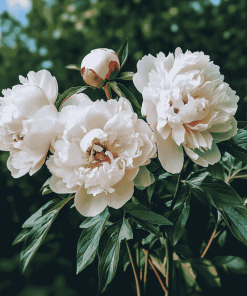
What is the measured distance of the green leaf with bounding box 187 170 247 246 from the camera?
0.60 meters

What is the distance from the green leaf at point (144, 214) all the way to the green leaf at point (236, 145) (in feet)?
0.67

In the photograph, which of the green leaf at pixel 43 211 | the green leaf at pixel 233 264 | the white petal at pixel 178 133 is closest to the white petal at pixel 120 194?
the white petal at pixel 178 133

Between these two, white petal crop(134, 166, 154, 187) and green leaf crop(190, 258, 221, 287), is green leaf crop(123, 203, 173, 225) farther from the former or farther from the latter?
green leaf crop(190, 258, 221, 287)

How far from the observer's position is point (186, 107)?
1.75 feet

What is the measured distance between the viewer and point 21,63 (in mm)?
1427

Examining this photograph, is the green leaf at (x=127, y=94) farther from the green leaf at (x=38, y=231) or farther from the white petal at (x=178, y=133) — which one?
the green leaf at (x=38, y=231)

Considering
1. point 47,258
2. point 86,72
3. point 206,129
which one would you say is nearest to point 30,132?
point 86,72

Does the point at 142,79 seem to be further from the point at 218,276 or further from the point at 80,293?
the point at 80,293

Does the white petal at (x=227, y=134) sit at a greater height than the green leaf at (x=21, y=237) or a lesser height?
greater

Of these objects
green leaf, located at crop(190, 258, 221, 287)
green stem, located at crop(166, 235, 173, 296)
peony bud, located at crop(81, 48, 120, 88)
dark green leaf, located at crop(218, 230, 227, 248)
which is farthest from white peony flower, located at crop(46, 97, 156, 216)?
dark green leaf, located at crop(218, 230, 227, 248)

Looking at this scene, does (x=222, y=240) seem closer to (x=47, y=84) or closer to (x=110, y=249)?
(x=110, y=249)

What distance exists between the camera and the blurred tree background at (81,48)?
4.35 ft

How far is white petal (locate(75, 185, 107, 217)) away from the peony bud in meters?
0.24

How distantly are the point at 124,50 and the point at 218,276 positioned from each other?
2.27 feet
